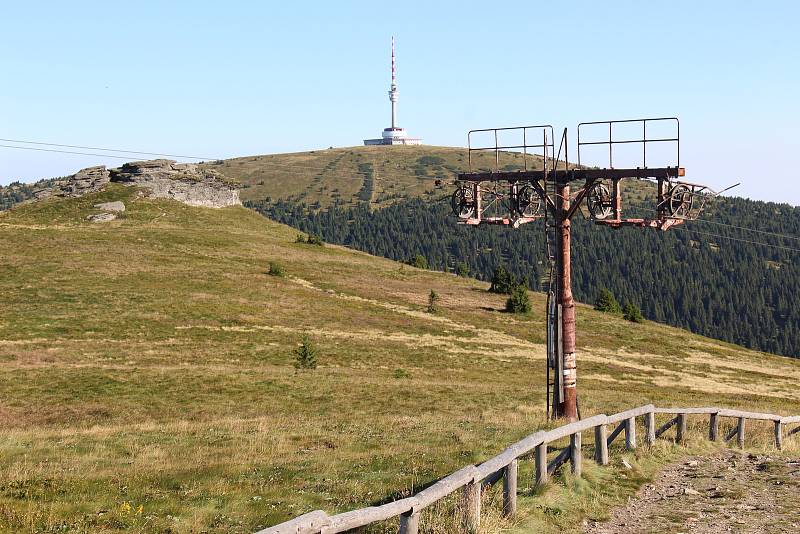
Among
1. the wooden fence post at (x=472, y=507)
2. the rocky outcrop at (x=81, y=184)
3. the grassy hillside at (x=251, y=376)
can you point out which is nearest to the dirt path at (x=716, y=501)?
the grassy hillside at (x=251, y=376)

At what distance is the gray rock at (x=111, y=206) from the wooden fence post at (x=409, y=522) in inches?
3920

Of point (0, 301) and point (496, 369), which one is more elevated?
point (0, 301)

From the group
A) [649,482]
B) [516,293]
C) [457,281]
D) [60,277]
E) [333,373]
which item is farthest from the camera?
[457,281]

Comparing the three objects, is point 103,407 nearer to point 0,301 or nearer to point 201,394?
point 201,394

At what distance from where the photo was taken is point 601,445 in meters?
15.8

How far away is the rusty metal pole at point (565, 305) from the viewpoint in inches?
941

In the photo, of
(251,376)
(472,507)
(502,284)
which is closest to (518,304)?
(502,284)

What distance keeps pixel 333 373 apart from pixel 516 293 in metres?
44.8

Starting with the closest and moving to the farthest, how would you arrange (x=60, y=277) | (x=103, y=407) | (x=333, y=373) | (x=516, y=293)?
(x=103, y=407) → (x=333, y=373) → (x=60, y=277) → (x=516, y=293)

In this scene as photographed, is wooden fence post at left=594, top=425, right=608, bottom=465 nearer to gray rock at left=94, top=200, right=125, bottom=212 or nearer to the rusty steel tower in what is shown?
the rusty steel tower

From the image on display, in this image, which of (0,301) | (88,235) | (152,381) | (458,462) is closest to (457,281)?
(88,235)

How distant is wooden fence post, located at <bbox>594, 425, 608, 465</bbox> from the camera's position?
51.2 ft

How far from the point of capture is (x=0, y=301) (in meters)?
57.8

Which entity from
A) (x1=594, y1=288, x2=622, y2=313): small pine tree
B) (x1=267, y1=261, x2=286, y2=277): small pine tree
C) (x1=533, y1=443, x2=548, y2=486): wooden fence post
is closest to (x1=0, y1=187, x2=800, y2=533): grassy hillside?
(x1=533, y1=443, x2=548, y2=486): wooden fence post
